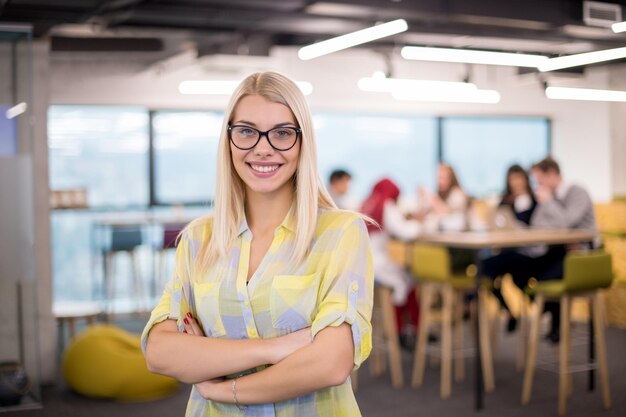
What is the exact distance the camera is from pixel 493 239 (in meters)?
5.11

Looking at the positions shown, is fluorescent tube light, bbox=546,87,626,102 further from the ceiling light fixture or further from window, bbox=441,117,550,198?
the ceiling light fixture

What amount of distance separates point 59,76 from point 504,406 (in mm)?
3712

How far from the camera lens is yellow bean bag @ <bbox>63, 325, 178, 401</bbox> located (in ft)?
17.0

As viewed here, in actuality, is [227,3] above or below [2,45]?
above

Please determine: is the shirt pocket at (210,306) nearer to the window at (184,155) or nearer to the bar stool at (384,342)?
the bar stool at (384,342)

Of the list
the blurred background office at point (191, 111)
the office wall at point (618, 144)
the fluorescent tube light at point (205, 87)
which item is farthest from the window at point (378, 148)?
the office wall at point (618, 144)

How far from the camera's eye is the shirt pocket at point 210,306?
1.67 metres

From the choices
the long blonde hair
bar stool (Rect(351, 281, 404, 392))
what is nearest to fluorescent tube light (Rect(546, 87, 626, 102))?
bar stool (Rect(351, 281, 404, 392))

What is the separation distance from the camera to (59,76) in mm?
5645

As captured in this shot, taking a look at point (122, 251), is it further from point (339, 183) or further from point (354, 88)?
point (354, 88)

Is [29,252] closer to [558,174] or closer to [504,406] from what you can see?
[504,406]

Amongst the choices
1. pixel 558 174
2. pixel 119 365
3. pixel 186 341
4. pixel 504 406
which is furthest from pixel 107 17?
pixel 186 341

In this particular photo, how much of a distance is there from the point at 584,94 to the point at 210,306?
Answer: 3875 mm

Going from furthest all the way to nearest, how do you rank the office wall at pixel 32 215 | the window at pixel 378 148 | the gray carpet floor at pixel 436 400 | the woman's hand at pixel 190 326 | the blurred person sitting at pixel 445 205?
the window at pixel 378 148
the blurred person sitting at pixel 445 205
the office wall at pixel 32 215
the gray carpet floor at pixel 436 400
the woman's hand at pixel 190 326
